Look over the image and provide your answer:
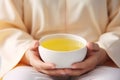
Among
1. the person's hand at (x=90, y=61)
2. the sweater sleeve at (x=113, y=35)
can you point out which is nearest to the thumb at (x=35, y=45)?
the person's hand at (x=90, y=61)

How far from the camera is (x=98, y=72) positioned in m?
0.96

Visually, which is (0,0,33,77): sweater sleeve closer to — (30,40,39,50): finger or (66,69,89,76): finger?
(30,40,39,50): finger

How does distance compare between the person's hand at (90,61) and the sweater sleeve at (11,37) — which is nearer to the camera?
the person's hand at (90,61)

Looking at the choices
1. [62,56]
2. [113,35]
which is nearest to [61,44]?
[62,56]

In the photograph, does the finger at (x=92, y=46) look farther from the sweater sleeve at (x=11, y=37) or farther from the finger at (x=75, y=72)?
the sweater sleeve at (x=11, y=37)

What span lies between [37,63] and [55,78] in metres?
0.08

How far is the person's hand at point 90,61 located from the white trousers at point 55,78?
0.02 m

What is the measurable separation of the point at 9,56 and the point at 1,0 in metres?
0.18

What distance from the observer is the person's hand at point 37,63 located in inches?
35.6

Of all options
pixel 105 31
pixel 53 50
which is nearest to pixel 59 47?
pixel 53 50

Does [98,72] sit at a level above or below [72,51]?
below

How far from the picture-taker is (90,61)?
36.8 inches

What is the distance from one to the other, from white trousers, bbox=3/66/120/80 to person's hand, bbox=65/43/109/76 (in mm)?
19

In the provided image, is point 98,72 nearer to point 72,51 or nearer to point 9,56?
point 72,51
